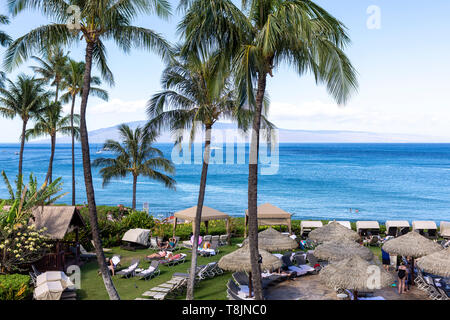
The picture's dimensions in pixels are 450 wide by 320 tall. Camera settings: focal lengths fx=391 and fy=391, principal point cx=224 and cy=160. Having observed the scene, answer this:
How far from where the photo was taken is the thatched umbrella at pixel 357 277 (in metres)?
10.4

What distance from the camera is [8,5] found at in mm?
11039

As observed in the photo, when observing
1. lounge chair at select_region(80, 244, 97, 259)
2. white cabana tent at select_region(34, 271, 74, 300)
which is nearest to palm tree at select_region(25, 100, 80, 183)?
lounge chair at select_region(80, 244, 97, 259)

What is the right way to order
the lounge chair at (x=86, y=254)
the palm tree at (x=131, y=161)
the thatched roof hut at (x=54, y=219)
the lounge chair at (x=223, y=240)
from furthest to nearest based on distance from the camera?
the palm tree at (x=131, y=161)
the lounge chair at (x=223, y=240)
the lounge chair at (x=86, y=254)
the thatched roof hut at (x=54, y=219)

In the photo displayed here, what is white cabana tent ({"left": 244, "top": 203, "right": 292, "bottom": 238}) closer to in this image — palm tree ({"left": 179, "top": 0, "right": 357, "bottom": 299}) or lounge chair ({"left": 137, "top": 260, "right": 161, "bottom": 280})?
lounge chair ({"left": 137, "top": 260, "right": 161, "bottom": 280})

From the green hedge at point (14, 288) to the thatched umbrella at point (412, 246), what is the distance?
39.7 feet

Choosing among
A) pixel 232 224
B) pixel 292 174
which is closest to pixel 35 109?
pixel 232 224

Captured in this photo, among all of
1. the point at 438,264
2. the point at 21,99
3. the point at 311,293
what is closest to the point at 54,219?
the point at 311,293

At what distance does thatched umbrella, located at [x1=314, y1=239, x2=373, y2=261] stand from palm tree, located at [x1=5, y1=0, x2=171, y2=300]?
7.32 metres

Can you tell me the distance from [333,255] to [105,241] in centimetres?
1164

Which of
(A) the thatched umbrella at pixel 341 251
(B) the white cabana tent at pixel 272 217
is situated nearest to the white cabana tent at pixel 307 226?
(B) the white cabana tent at pixel 272 217

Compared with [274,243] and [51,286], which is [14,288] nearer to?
[51,286]

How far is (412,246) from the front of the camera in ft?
45.5

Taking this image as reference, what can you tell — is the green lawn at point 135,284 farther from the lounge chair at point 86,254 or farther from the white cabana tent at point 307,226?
the white cabana tent at point 307,226

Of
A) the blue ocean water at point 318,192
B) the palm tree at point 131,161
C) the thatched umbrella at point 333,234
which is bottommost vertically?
the blue ocean water at point 318,192
